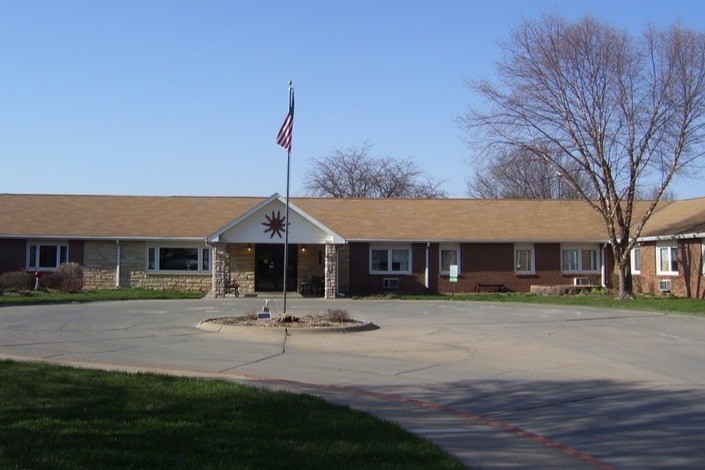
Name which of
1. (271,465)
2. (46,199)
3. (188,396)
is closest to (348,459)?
(271,465)

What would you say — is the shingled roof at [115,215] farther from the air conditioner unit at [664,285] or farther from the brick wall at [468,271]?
the air conditioner unit at [664,285]

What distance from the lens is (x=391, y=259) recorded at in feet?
121

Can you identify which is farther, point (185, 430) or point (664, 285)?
point (664, 285)

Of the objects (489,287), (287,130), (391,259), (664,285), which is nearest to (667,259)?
(664,285)

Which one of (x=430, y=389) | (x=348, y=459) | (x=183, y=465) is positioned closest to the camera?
(x=183, y=465)

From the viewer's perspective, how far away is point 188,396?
9.30m

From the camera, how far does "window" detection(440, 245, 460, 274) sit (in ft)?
121

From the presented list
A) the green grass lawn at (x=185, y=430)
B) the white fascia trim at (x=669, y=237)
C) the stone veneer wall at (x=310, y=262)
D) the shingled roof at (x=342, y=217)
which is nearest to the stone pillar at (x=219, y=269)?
the shingled roof at (x=342, y=217)

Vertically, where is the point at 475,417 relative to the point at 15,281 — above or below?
below

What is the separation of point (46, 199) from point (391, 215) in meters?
18.1

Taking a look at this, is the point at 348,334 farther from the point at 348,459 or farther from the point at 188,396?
the point at 348,459

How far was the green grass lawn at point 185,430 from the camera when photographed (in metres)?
6.36

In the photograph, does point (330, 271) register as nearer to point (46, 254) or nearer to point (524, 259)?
point (524, 259)

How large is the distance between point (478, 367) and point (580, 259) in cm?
2618
